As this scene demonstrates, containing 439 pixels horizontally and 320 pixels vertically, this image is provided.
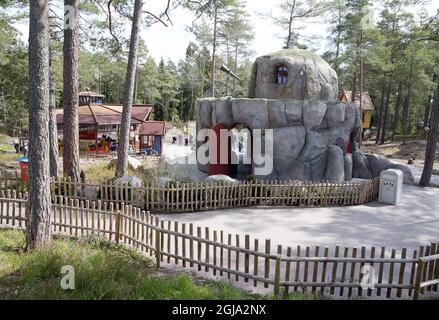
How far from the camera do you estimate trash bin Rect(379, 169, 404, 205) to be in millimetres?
13641

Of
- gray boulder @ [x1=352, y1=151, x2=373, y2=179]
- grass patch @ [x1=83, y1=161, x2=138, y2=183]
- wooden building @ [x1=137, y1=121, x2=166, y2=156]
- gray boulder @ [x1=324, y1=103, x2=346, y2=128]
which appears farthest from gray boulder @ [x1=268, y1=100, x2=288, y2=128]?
wooden building @ [x1=137, y1=121, x2=166, y2=156]

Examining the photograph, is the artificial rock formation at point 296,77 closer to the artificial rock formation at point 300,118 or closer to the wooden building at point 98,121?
the artificial rock formation at point 300,118

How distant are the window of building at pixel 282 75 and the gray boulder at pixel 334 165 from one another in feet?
13.7

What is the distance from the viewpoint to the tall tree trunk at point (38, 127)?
22.5ft

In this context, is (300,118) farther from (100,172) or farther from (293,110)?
(100,172)

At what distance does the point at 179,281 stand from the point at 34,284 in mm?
2235

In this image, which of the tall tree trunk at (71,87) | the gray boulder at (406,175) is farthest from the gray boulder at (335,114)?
the tall tree trunk at (71,87)

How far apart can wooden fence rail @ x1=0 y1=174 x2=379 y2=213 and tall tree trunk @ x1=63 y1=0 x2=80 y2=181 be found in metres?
0.93

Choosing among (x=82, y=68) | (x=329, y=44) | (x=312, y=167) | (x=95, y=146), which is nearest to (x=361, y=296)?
(x=312, y=167)

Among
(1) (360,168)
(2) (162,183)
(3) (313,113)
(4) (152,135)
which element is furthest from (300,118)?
(4) (152,135)

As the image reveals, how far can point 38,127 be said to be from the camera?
7047mm

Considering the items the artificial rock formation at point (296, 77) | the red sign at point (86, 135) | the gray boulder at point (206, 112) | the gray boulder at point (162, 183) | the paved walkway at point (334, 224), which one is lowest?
the paved walkway at point (334, 224)

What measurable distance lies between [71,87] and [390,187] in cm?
1182

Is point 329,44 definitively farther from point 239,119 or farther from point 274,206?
point 274,206
